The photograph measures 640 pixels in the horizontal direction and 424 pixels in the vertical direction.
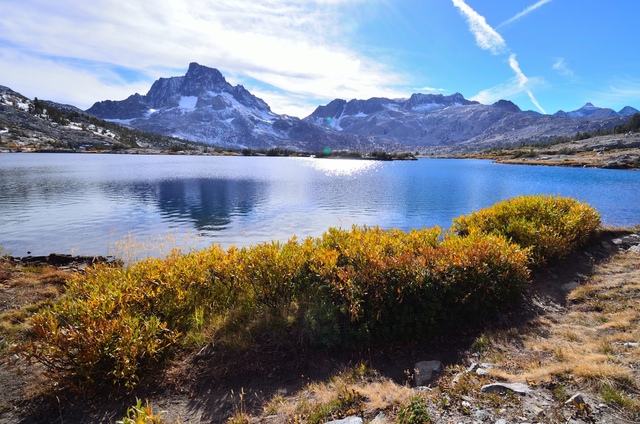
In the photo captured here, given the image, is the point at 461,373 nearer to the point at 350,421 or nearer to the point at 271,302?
the point at 350,421

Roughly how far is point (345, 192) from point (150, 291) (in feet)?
162

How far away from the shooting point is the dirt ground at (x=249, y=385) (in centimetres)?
521

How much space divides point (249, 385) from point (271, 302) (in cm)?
250

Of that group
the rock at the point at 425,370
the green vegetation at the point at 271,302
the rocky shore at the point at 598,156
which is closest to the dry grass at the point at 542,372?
the rock at the point at 425,370

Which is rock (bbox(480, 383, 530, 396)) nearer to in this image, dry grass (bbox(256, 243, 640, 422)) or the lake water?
dry grass (bbox(256, 243, 640, 422))

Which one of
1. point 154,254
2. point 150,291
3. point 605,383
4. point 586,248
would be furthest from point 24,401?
point 586,248

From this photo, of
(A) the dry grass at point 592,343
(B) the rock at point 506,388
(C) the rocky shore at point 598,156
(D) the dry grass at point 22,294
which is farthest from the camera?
(C) the rocky shore at point 598,156

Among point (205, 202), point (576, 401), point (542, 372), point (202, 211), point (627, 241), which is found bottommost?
point (202, 211)

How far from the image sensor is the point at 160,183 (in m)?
60.5

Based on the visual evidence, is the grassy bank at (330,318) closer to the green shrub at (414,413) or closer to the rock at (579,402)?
the green shrub at (414,413)

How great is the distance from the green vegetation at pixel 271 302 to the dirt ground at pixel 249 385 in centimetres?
31

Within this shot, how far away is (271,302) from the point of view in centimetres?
898

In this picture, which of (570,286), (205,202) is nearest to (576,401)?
(570,286)

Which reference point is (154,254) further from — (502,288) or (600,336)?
(600,336)
